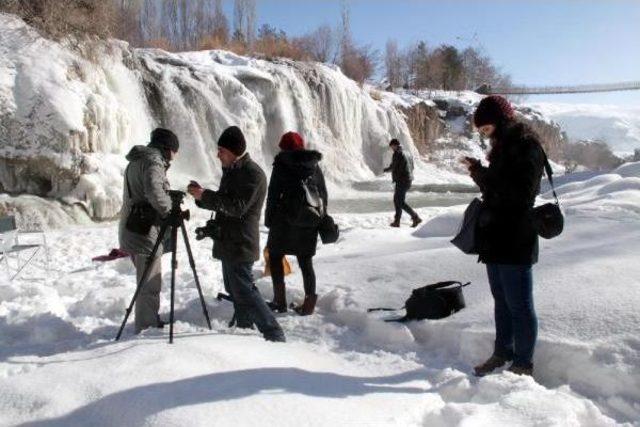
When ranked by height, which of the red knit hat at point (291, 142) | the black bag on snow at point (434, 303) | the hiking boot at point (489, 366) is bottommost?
the hiking boot at point (489, 366)

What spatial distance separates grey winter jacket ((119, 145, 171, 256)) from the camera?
4.23 meters

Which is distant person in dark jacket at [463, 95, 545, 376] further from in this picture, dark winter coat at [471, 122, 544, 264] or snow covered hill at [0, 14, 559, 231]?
snow covered hill at [0, 14, 559, 231]

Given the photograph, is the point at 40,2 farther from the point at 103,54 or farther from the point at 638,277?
the point at 638,277

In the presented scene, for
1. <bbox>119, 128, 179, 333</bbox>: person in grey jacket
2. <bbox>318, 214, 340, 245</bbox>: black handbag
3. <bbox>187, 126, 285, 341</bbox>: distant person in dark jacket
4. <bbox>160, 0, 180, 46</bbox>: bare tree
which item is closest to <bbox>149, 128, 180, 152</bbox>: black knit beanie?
<bbox>119, 128, 179, 333</bbox>: person in grey jacket

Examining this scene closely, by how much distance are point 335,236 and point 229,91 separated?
14.9 metres

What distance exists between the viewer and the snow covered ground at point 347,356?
2.90m

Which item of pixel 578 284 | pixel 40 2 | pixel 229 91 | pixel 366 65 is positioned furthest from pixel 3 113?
pixel 366 65

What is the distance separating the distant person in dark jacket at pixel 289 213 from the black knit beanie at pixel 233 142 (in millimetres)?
686

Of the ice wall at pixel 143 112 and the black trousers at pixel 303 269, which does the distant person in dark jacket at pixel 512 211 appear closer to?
the black trousers at pixel 303 269

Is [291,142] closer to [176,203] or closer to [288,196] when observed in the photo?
[288,196]

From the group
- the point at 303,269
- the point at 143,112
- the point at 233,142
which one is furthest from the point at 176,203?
the point at 143,112

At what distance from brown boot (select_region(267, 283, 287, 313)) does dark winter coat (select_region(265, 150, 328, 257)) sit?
13.9 inches

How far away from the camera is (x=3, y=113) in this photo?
11.5 m

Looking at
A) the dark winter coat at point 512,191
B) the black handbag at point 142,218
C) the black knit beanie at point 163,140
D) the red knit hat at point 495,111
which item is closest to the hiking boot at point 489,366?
the dark winter coat at point 512,191
